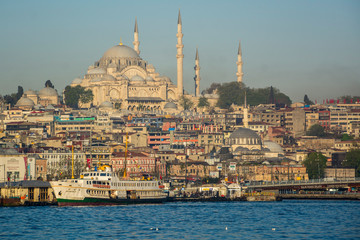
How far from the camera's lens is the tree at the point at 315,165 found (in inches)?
4596

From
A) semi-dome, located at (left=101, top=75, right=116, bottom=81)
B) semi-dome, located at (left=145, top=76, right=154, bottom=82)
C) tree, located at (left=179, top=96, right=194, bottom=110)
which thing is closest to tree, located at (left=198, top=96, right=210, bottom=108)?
tree, located at (left=179, top=96, right=194, bottom=110)

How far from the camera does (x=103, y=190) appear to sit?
78.1 m

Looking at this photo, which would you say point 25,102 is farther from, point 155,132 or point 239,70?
point 239,70

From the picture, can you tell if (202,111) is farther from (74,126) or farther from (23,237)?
(23,237)

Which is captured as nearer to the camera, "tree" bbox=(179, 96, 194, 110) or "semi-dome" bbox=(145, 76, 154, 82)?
"tree" bbox=(179, 96, 194, 110)

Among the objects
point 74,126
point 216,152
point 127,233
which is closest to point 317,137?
point 216,152

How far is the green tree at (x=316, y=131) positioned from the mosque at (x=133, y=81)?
82.5 feet

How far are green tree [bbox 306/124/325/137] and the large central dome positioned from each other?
4007cm

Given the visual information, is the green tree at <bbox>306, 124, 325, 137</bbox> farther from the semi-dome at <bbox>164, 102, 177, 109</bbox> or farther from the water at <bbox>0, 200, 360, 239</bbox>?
the water at <bbox>0, 200, 360, 239</bbox>

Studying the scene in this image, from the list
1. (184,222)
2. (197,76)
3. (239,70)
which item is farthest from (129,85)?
(184,222)

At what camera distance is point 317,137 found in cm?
15050

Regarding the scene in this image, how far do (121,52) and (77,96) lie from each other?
15323mm

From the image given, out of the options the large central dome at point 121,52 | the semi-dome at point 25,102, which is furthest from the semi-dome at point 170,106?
the semi-dome at point 25,102

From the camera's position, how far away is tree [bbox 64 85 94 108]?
172 meters
